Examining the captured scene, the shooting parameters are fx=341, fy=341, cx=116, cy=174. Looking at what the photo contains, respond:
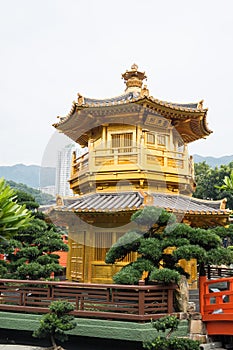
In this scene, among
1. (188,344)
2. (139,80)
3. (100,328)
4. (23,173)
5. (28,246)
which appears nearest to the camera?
(188,344)

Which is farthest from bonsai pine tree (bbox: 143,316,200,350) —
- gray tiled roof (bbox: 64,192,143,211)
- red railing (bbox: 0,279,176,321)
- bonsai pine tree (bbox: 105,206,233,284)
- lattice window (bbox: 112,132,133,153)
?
lattice window (bbox: 112,132,133,153)

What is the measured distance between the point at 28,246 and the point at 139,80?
839 cm

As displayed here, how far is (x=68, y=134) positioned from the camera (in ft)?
48.6

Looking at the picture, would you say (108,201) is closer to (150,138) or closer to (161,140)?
(150,138)

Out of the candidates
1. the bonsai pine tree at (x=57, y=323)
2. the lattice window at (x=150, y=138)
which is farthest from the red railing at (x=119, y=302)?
the lattice window at (x=150, y=138)

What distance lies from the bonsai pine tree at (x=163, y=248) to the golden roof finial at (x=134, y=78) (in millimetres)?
7922

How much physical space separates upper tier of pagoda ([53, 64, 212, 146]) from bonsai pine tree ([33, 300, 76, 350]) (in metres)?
6.93

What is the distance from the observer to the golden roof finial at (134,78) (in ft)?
47.6

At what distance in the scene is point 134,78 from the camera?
47.9ft

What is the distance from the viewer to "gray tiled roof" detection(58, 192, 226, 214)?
34.1ft

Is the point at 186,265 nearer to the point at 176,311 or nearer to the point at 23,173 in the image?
the point at 176,311

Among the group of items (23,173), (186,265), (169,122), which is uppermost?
(23,173)

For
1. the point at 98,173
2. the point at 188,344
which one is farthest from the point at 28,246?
the point at 188,344

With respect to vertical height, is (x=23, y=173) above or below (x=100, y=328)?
above
